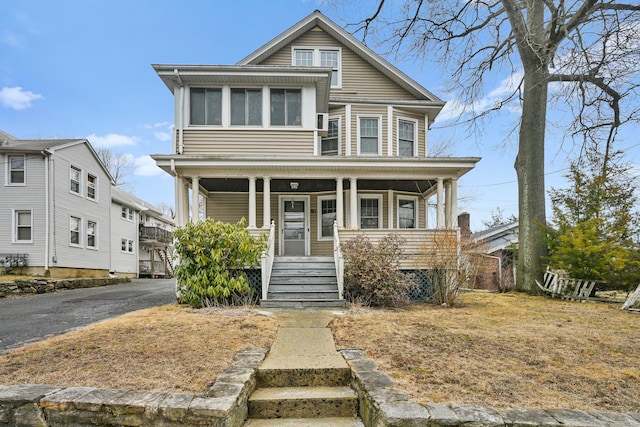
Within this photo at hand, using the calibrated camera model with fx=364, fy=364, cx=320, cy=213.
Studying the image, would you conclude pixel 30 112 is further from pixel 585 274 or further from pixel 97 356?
pixel 585 274

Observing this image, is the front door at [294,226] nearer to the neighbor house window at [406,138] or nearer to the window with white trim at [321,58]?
the neighbor house window at [406,138]

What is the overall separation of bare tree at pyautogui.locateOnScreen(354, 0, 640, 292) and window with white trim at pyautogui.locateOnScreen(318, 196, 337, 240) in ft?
17.6

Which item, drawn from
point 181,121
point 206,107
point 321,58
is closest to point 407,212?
point 321,58

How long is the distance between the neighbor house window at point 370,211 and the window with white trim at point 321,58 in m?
4.43

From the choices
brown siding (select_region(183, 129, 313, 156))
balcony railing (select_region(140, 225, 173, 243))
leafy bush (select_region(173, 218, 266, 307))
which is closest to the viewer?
leafy bush (select_region(173, 218, 266, 307))

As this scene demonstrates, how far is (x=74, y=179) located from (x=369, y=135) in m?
13.6

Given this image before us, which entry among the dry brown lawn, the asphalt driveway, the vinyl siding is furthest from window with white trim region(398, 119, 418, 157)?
the asphalt driveway

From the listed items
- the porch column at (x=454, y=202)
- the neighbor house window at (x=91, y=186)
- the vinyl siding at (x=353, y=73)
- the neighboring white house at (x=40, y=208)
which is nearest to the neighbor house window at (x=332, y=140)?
the vinyl siding at (x=353, y=73)

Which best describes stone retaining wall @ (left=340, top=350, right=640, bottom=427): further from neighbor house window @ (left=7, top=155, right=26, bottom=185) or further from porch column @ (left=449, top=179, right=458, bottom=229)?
neighbor house window @ (left=7, top=155, right=26, bottom=185)

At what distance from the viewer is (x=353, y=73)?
530 inches

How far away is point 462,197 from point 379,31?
1596 cm

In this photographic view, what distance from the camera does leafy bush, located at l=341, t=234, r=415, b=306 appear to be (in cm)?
769

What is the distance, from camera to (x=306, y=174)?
995 centimetres

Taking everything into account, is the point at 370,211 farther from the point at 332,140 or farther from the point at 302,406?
the point at 302,406
